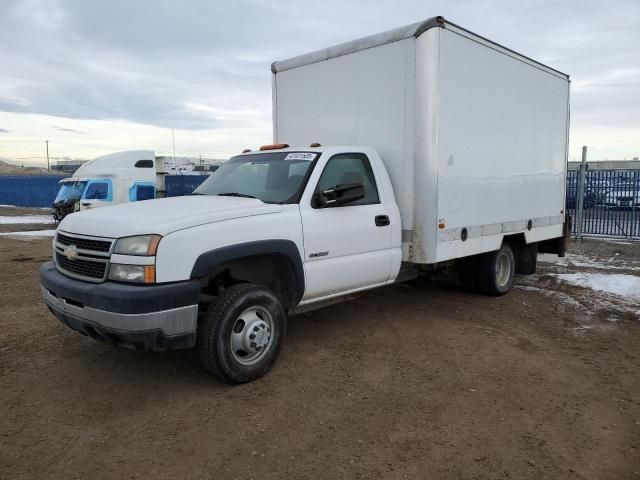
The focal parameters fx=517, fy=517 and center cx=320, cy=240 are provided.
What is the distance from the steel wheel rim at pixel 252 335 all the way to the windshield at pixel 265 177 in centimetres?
109

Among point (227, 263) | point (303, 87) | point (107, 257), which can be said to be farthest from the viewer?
point (303, 87)

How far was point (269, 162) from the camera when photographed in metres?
5.41

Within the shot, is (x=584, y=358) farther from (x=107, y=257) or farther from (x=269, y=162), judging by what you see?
(x=107, y=257)

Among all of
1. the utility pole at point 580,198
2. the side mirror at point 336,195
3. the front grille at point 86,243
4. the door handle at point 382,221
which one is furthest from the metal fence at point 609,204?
the front grille at point 86,243

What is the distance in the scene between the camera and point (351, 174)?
5.36m

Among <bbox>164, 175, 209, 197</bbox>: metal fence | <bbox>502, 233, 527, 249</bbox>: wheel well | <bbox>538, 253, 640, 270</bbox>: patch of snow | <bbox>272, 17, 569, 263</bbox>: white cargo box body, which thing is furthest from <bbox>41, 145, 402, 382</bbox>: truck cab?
<bbox>164, 175, 209, 197</bbox>: metal fence

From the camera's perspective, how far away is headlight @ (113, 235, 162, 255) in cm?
374

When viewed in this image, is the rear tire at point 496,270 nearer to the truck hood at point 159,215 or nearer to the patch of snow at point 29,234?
the truck hood at point 159,215

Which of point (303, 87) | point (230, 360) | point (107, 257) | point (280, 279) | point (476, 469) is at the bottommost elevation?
point (476, 469)

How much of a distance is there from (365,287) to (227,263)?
1.71 m

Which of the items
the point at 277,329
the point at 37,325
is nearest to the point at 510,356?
the point at 277,329

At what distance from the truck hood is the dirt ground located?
1.32 metres

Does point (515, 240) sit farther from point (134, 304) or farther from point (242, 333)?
point (134, 304)

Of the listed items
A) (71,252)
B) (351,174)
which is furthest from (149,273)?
(351,174)
